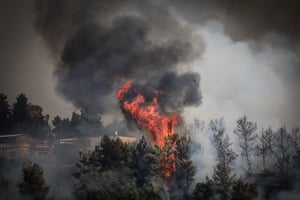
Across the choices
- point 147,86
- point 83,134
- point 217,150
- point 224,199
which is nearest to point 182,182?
point 224,199

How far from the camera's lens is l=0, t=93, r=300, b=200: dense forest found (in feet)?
123

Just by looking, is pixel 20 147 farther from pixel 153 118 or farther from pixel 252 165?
pixel 252 165

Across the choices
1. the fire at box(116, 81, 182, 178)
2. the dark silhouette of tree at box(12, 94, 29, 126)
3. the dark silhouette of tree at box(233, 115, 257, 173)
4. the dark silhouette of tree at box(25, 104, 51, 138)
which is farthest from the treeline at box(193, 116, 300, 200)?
the dark silhouette of tree at box(12, 94, 29, 126)

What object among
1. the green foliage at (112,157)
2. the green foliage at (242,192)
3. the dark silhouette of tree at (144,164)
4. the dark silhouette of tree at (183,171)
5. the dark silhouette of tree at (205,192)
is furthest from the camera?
the green foliage at (112,157)

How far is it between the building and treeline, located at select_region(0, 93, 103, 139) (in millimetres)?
7242

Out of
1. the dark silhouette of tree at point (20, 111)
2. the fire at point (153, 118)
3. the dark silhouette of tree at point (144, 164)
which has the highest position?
the dark silhouette of tree at point (20, 111)

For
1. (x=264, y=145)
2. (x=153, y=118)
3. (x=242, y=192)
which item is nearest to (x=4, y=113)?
(x=153, y=118)

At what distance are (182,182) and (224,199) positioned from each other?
7.41 meters

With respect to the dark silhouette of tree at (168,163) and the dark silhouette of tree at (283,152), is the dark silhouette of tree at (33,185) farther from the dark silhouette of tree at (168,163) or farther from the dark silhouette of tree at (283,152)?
the dark silhouette of tree at (283,152)

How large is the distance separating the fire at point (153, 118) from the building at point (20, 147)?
24.6m

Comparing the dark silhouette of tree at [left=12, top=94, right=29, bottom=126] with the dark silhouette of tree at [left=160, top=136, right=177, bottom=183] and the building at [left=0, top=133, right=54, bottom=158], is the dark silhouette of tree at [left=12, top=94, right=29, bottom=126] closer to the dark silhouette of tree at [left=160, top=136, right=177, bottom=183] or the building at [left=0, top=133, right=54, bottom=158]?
→ the building at [left=0, top=133, right=54, bottom=158]

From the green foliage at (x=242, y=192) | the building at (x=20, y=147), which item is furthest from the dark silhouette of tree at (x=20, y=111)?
the green foliage at (x=242, y=192)

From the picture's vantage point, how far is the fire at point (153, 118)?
51.9m

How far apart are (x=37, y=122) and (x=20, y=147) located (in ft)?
49.0
